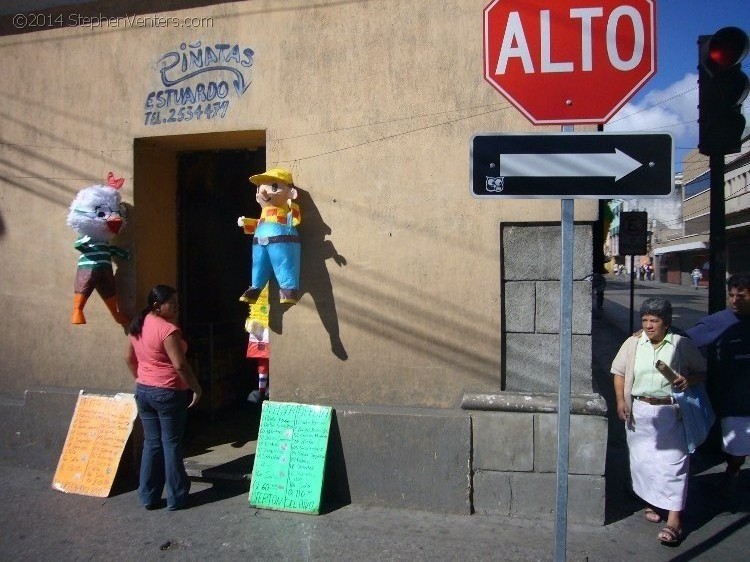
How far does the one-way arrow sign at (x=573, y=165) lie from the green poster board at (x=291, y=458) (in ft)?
8.68

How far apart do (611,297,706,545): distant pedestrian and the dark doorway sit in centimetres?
424

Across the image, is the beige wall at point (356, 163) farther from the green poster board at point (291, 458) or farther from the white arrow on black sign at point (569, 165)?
the white arrow on black sign at point (569, 165)

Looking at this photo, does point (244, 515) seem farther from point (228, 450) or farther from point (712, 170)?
point (712, 170)

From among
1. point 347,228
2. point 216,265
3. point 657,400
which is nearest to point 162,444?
point 347,228

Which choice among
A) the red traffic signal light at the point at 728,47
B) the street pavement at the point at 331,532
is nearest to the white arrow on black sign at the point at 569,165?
the street pavement at the point at 331,532

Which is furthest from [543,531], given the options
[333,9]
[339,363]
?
[333,9]

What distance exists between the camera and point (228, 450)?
577 cm

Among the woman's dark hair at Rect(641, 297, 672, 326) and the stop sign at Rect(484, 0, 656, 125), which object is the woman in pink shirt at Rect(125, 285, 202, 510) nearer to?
the stop sign at Rect(484, 0, 656, 125)

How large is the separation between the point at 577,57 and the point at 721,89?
330 centimetres

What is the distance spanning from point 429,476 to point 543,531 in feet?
2.88

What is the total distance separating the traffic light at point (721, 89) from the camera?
533cm

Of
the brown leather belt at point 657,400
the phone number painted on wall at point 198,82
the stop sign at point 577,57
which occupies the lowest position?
the brown leather belt at point 657,400

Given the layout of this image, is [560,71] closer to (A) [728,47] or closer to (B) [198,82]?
(A) [728,47]

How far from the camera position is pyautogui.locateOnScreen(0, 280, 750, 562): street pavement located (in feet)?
→ 13.3
